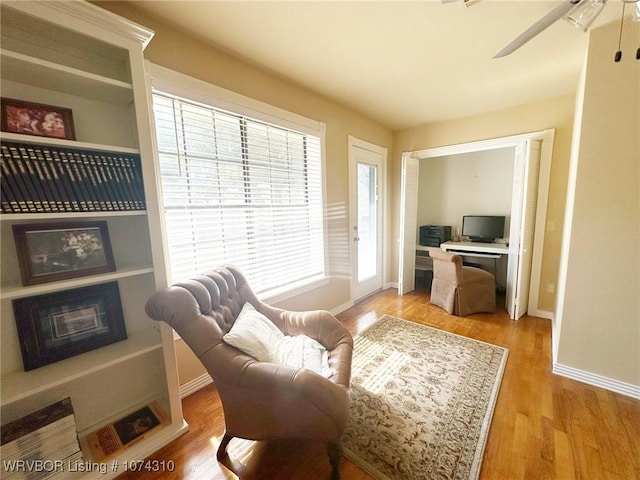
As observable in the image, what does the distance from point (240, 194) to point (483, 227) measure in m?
Result: 3.58

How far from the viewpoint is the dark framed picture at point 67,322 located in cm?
117

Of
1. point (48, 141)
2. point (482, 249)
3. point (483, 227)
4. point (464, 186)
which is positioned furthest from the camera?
point (464, 186)

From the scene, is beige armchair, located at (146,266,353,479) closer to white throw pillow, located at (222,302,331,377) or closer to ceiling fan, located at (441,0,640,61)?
white throw pillow, located at (222,302,331,377)

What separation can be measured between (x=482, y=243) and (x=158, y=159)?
411cm

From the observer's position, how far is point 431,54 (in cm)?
→ 189

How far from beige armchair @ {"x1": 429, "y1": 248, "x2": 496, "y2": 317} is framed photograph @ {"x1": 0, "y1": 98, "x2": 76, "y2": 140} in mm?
3324

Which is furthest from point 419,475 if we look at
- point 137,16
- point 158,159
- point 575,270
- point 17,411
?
point 137,16

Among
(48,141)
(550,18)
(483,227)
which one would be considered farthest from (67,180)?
(483,227)

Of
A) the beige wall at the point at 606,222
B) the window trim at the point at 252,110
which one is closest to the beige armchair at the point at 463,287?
the beige wall at the point at 606,222

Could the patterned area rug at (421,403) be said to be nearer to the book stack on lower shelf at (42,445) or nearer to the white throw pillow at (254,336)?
the white throw pillow at (254,336)

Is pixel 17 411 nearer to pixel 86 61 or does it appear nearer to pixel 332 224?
pixel 86 61

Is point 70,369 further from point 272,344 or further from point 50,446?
point 272,344

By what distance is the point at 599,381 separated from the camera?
185cm

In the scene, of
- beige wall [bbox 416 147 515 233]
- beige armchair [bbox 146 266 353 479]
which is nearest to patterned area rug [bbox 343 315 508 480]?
beige armchair [bbox 146 266 353 479]
